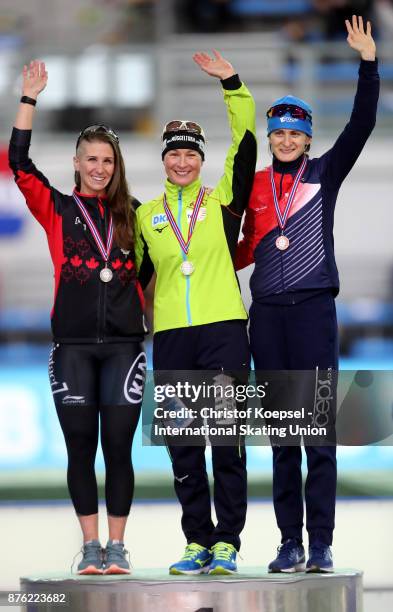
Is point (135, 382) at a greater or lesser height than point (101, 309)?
lesser

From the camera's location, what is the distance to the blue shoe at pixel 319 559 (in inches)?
159

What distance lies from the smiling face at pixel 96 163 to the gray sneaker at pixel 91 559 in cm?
119

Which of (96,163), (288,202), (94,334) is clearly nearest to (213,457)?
(94,334)

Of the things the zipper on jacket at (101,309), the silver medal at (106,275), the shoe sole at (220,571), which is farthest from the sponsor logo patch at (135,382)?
the shoe sole at (220,571)

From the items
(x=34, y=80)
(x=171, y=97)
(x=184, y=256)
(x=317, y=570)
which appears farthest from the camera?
(x=171, y=97)

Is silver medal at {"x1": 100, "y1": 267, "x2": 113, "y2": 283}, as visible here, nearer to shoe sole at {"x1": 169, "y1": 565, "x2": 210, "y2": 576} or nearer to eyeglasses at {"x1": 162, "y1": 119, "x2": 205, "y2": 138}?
eyeglasses at {"x1": 162, "y1": 119, "x2": 205, "y2": 138}

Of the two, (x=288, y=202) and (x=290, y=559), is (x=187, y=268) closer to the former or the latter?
(x=288, y=202)

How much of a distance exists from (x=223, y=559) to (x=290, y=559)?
23 centimetres

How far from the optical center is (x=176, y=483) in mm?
4188

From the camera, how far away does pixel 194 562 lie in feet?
13.4

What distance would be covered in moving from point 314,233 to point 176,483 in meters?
0.95

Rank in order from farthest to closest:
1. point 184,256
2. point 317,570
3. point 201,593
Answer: point 184,256 → point 317,570 → point 201,593

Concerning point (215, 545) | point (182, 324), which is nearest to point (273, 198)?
point (182, 324)

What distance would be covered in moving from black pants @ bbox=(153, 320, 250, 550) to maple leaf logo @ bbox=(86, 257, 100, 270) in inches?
12.3
